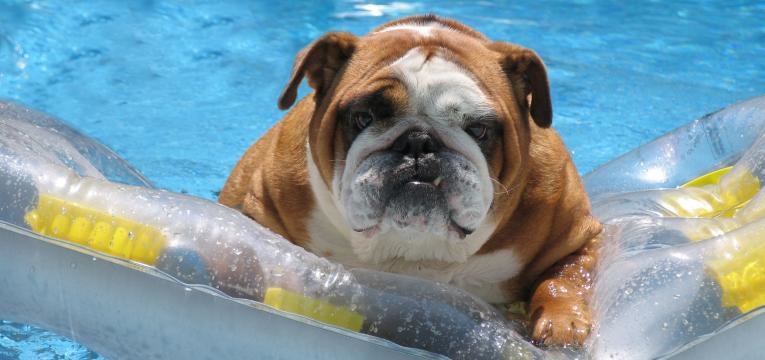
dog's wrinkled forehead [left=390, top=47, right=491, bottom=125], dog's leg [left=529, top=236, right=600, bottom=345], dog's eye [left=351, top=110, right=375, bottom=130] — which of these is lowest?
dog's leg [left=529, top=236, right=600, bottom=345]

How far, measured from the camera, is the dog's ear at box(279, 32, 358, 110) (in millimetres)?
3117

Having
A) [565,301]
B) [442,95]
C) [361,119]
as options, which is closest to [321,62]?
[361,119]

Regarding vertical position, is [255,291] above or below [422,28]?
below

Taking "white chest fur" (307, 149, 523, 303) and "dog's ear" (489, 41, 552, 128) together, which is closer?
"dog's ear" (489, 41, 552, 128)

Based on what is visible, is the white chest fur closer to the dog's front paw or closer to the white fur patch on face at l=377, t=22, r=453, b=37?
the dog's front paw

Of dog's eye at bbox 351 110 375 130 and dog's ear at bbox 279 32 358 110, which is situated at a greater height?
dog's ear at bbox 279 32 358 110

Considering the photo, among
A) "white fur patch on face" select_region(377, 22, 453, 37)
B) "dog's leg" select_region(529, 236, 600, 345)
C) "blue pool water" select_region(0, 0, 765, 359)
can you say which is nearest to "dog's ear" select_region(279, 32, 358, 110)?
"white fur patch on face" select_region(377, 22, 453, 37)

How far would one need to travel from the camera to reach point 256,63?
6.80m

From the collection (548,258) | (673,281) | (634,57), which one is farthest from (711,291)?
(634,57)

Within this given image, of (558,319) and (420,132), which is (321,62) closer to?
(420,132)

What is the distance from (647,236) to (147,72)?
4.07m

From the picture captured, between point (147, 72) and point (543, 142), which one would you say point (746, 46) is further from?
point (543, 142)

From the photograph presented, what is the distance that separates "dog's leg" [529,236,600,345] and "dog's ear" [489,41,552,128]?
47cm

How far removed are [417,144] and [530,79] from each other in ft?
1.66
